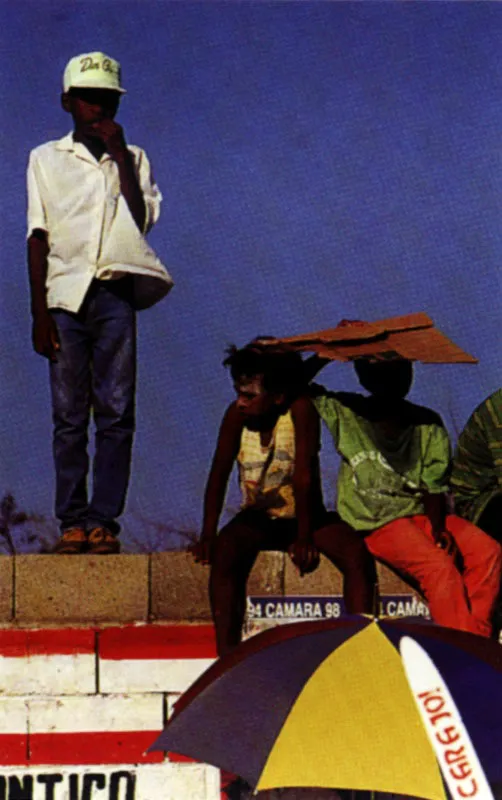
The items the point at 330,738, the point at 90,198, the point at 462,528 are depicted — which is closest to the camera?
the point at 330,738

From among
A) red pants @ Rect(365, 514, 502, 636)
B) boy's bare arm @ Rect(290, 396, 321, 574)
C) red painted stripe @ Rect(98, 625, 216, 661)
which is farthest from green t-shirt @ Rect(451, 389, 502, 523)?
red painted stripe @ Rect(98, 625, 216, 661)

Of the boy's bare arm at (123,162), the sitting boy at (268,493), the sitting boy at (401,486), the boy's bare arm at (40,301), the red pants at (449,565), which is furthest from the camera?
the boy's bare arm at (123,162)

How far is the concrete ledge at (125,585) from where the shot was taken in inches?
326

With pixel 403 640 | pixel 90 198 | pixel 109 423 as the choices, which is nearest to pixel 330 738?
pixel 403 640

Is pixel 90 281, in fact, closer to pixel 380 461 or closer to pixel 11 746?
pixel 380 461

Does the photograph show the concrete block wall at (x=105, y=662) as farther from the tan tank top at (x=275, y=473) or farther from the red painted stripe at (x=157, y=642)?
the tan tank top at (x=275, y=473)

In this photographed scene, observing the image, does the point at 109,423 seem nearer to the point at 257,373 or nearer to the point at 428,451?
the point at 257,373

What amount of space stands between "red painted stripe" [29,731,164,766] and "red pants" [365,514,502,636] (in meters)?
1.24

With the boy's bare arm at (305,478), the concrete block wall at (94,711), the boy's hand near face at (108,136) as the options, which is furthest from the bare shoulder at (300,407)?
the boy's hand near face at (108,136)

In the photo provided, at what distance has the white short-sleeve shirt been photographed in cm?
859

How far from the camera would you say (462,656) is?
6336 mm

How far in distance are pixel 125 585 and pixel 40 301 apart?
4.17 feet

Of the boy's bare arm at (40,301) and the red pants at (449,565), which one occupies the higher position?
the boy's bare arm at (40,301)

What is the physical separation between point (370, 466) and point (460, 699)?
2.18 metres
